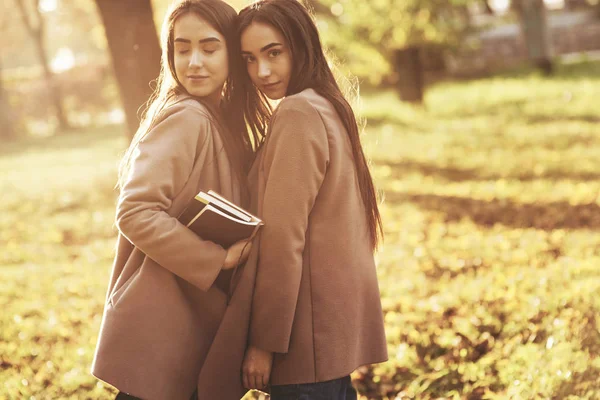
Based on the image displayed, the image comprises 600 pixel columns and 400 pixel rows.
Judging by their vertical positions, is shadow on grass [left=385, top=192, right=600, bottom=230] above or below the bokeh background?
below

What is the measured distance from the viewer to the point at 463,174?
9.29 meters

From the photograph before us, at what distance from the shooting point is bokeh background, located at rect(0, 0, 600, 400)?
380 cm

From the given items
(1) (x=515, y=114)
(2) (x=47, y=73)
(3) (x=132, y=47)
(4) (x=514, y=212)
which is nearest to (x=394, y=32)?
(1) (x=515, y=114)

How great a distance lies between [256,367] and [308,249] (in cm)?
43

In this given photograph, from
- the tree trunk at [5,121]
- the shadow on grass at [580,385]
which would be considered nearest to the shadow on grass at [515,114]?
the shadow on grass at [580,385]

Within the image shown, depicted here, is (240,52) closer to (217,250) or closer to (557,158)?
(217,250)

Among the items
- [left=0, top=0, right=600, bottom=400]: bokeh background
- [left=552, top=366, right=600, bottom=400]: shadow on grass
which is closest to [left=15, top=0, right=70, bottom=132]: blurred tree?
[left=0, top=0, right=600, bottom=400]: bokeh background

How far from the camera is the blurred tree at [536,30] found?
794 inches

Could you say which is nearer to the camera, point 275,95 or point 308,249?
point 308,249

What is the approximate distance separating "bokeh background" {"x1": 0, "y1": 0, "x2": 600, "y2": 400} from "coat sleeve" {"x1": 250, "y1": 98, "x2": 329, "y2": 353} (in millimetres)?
603

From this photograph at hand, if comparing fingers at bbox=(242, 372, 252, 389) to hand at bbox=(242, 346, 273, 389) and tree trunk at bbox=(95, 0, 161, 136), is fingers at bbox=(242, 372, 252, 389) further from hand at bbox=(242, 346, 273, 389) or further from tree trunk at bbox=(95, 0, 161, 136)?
tree trunk at bbox=(95, 0, 161, 136)

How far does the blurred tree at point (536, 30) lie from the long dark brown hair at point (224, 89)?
62.8 ft

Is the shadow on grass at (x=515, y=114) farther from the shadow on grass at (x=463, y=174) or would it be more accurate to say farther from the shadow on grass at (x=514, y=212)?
the shadow on grass at (x=514, y=212)

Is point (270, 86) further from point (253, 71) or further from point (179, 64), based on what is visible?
point (179, 64)
